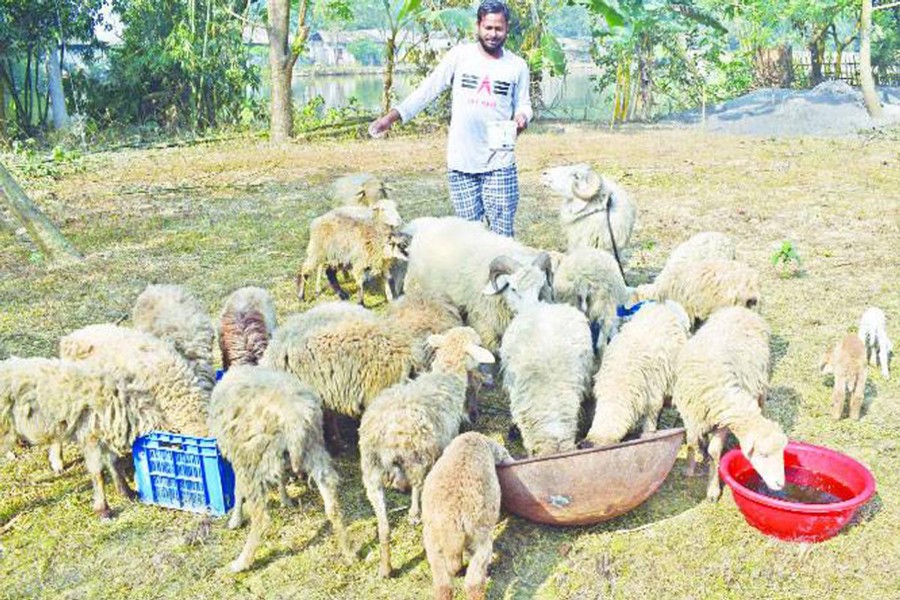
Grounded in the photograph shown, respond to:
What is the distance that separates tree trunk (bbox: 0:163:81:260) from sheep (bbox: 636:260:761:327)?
6.24 meters

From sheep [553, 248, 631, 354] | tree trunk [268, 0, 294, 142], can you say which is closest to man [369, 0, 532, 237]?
sheep [553, 248, 631, 354]

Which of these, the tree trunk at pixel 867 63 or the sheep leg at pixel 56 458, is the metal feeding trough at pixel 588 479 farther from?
the tree trunk at pixel 867 63

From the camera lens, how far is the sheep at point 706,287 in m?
5.33

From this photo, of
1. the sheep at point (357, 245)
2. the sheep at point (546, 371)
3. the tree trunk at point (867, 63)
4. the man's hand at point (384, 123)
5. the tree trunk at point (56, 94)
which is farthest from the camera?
the tree trunk at point (56, 94)

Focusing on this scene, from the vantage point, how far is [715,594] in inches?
131

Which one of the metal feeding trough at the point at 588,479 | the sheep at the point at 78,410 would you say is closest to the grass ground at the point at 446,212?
the metal feeding trough at the point at 588,479

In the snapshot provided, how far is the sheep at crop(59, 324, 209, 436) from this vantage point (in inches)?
160

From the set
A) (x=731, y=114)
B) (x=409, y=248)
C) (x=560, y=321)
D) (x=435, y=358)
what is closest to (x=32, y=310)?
(x=409, y=248)

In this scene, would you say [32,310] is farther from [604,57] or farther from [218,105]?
[604,57]

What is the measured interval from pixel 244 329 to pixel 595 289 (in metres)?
2.33

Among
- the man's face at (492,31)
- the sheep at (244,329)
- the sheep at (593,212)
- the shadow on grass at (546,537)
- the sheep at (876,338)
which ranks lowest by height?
the shadow on grass at (546,537)

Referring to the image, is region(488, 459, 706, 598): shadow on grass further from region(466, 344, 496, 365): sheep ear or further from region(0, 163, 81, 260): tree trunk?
region(0, 163, 81, 260): tree trunk

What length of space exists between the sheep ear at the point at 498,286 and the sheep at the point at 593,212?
177cm

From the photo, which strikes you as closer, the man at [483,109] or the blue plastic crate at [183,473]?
the blue plastic crate at [183,473]
